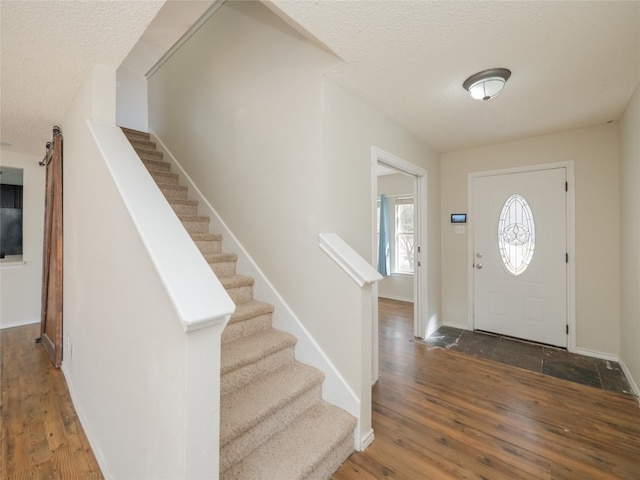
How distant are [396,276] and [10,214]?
602cm

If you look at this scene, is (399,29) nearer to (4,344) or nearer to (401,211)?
(401,211)

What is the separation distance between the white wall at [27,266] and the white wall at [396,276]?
5376 millimetres

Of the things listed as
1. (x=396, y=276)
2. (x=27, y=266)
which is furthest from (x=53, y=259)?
(x=396, y=276)

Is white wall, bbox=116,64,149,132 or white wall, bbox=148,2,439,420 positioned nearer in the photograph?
white wall, bbox=148,2,439,420

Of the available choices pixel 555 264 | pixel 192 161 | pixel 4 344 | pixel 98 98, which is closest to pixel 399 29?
pixel 98 98

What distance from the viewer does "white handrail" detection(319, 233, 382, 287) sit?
1775mm

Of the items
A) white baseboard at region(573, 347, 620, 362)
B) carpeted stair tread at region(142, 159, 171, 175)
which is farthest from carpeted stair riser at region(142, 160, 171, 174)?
white baseboard at region(573, 347, 620, 362)

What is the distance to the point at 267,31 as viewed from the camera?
229 cm

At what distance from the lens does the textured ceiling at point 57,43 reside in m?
1.32

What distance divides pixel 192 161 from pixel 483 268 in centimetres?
371

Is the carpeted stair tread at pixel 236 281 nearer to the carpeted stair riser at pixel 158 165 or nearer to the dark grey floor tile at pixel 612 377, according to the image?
the carpeted stair riser at pixel 158 165

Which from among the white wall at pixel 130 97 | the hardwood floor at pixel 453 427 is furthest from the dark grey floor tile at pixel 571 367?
the white wall at pixel 130 97

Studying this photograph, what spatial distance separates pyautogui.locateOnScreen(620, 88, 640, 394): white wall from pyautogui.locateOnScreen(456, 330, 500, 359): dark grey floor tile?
106cm

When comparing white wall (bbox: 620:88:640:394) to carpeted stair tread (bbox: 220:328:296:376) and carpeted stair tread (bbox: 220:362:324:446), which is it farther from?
carpeted stair tread (bbox: 220:328:296:376)
